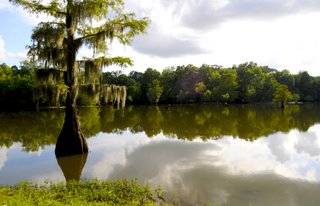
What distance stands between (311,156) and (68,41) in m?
15.6

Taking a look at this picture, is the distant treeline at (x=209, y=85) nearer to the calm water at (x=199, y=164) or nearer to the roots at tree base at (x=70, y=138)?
the calm water at (x=199, y=164)

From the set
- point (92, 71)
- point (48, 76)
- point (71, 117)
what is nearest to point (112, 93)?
point (92, 71)

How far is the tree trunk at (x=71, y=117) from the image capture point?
17453 millimetres

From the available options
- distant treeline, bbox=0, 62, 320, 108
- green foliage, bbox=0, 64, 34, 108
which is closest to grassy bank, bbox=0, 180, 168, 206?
green foliage, bbox=0, 64, 34, 108

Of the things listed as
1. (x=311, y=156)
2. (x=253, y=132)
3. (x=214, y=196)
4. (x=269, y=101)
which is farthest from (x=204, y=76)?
(x=214, y=196)

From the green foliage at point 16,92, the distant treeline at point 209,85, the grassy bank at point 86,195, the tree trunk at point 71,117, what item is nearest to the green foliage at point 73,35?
the tree trunk at point 71,117

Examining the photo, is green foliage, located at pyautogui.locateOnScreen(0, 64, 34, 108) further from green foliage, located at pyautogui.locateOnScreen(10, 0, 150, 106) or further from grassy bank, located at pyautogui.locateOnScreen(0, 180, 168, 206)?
grassy bank, located at pyautogui.locateOnScreen(0, 180, 168, 206)

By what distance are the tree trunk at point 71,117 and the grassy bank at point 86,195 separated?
6.30 metres

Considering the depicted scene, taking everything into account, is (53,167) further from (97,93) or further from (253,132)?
(253,132)

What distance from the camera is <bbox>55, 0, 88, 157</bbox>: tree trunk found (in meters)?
17.5

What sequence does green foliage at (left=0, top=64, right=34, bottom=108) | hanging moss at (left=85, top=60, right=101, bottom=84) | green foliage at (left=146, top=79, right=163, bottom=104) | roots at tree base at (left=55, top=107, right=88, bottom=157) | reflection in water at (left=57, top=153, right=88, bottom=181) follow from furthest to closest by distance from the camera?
green foliage at (left=146, top=79, right=163, bottom=104) < green foliage at (left=0, top=64, right=34, bottom=108) < hanging moss at (left=85, top=60, right=101, bottom=84) < roots at tree base at (left=55, top=107, right=88, bottom=157) < reflection in water at (left=57, top=153, right=88, bottom=181)

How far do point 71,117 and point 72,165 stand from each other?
3418mm

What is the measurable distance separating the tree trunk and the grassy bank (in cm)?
630

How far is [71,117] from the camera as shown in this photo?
696 inches
